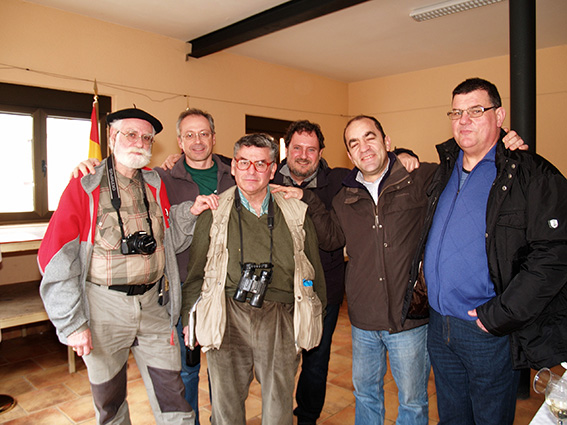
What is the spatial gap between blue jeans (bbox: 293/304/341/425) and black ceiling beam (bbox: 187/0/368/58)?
305 cm

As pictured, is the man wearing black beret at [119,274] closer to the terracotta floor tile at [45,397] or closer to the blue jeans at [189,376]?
the blue jeans at [189,376]

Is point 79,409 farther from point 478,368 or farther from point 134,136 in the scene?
point 478,368

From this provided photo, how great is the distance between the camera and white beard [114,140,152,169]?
2.22 metres

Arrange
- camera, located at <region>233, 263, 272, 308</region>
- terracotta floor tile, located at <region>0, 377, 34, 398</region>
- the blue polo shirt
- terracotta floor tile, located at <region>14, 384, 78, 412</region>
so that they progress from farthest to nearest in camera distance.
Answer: terracotta floor tile, located at <region>0, 377, 34, 398</region> < terracotta floor tile, located at <region>14, 384, 78, 412</region> < camera, located at <region>233, 263, 272, 308</region> < the blue polo shirt

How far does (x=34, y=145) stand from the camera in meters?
5.15

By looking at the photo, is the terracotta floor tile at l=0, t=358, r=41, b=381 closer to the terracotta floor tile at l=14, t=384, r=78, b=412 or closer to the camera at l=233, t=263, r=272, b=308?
the terracotta floor tile at l=14, t=384, r=78, b=412

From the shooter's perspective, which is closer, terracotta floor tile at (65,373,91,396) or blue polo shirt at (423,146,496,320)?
blue polo shirt at (423,146,496,320)

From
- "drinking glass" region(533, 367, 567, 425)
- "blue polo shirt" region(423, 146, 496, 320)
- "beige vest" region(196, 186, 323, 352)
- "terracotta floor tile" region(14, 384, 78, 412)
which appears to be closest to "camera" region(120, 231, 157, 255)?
"beige vest" region(196, 186, 323, 352)

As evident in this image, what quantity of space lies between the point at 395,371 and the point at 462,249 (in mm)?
704

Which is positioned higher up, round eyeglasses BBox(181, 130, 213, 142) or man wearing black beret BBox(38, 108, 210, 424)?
round eyeglasses BBox(181, 130, 213, 142)

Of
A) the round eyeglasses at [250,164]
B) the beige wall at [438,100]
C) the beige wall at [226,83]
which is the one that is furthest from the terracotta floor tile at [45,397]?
the beige wall at [438,100]

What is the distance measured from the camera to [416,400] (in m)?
2.12

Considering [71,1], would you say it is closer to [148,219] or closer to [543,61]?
[148,219]

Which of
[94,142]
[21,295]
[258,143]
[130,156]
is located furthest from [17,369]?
[258,143]
